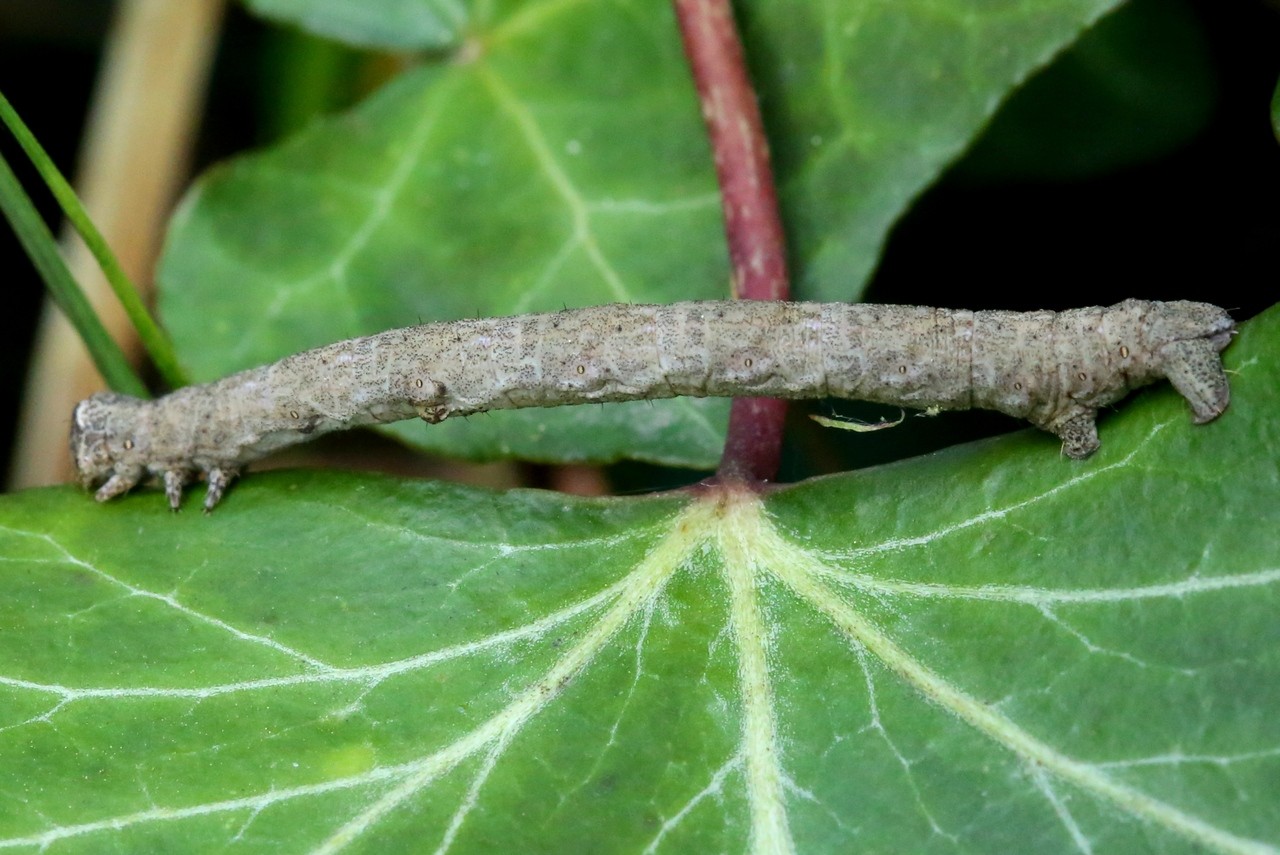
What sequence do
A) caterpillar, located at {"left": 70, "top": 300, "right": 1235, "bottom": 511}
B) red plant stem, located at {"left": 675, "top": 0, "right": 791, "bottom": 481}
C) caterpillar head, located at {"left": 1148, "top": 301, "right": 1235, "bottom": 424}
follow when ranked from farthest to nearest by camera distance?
1. red plant stem, located at {"left": 675, "top": 0, "right": 791, "bottom": 481}
2. caterpillar, located at {"left": 70, "top": 300, "right": 1235, "bottom": 511}
3. caterpillar head, located at {"left": 1148, "top": 301, "right": 1235, "bottom": 424}

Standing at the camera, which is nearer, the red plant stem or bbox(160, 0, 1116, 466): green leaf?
the red plant stem

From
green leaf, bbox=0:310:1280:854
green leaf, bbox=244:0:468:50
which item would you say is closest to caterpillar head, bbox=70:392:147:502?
green leaf, bbox=0:310:1280:854

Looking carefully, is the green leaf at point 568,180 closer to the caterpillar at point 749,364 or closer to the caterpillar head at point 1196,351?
the caterpillar at point 749,364

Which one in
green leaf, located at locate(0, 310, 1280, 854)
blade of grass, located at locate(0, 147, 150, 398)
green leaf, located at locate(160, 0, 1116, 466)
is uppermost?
green leaf, located at locate(160, 0, 1116, 466)

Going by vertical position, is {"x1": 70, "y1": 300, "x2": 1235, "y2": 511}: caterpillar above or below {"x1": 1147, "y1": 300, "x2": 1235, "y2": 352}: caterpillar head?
below

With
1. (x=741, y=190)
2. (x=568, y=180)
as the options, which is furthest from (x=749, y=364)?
(x=568, y=180)

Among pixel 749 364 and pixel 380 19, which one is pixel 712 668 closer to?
pixel 749 364

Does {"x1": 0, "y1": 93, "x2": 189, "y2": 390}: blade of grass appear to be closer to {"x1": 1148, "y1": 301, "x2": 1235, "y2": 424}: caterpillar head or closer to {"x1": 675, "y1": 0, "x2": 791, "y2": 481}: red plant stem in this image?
{"x1": 675, "y1": 0, "x2": 791, "y2": 481}: red plant stem

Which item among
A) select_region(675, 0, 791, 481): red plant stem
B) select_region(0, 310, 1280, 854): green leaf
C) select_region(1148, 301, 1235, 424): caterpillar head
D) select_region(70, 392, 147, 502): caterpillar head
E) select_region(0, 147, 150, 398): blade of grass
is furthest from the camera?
select_region(70, 392, 147, 502): caterpillar head
